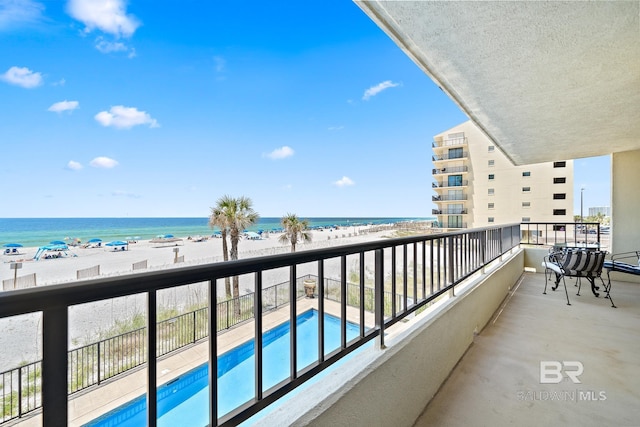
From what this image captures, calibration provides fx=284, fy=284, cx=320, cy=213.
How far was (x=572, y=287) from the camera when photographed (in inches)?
188

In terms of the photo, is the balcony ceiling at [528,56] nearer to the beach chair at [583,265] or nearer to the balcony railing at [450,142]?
the beach chair at [583,265]

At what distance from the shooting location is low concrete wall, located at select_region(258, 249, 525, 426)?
1104 millimetres

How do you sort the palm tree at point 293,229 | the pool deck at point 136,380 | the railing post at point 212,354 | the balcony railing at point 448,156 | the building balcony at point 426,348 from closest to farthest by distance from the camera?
the building balcony at point 426,348 < the railing post at point 212,354 < the pool deck at point 136,380 < the palm tree at point 293,229 < the balcony railing at point 448,156

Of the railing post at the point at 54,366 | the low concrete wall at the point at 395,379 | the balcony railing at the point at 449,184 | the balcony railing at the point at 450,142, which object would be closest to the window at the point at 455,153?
the balcony railing at the point at 450,142

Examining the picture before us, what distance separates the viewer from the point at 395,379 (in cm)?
153

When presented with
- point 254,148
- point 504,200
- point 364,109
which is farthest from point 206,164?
point 504,200

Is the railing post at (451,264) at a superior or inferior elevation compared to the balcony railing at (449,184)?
inferior

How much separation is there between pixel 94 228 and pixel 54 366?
43372 millimetres

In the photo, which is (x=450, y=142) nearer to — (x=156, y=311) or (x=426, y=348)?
(x=426, y=348)

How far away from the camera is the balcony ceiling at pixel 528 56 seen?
5.41ft

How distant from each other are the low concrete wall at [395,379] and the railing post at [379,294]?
0.07 meters

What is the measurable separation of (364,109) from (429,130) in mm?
9772

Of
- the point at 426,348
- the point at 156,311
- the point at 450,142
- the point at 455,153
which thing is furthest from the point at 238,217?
the point at 450,142

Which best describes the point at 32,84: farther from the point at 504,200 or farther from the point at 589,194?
the point at 589,194
